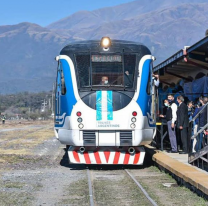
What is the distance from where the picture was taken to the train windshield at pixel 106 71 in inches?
488

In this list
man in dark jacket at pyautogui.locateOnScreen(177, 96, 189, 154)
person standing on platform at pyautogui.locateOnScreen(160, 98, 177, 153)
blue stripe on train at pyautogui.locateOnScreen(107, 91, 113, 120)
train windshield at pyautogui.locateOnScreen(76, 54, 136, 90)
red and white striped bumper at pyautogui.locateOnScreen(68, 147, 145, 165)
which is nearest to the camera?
blue stripe on train at pyautogui.locateOnScreen(107, 91, 113, 120)

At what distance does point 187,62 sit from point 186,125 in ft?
10.5

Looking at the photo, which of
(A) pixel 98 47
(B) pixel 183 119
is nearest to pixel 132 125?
(A) pixel 98 47

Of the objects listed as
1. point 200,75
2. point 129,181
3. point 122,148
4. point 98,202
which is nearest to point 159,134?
point 200,75

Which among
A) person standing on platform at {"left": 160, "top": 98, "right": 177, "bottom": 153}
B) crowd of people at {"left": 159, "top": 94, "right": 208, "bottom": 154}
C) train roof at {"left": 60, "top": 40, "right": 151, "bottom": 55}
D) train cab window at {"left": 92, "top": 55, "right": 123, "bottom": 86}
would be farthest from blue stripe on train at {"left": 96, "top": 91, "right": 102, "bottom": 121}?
person standing on platform at {"left": 160, "top": 98, "right": 177, "bottom": 153}

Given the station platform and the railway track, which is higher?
the station platform

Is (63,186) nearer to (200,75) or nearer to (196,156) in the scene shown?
(196,156)

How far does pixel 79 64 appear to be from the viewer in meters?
12.6

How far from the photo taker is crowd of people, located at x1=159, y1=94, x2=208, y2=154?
1216 cm

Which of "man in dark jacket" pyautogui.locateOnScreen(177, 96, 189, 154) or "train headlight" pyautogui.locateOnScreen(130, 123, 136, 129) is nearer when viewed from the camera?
"train headlight" pyautogui.locateOnScreen(130, 123, 136, 129)

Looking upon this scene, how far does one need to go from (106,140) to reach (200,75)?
305 inches

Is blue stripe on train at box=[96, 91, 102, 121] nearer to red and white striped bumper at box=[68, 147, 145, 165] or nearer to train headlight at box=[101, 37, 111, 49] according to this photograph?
red and white striped bumper at box=[68, 147, 145, 165]

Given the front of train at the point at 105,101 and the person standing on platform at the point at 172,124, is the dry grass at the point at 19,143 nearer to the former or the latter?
the front of train at the point at 105,101

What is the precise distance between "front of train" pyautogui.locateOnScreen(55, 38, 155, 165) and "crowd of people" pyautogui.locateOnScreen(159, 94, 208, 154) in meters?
1.22
